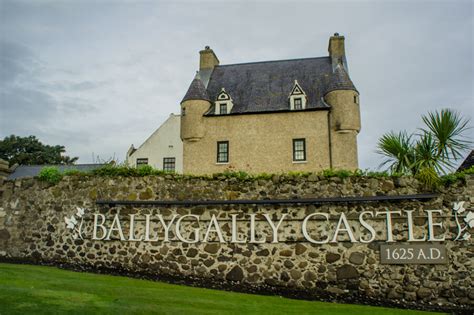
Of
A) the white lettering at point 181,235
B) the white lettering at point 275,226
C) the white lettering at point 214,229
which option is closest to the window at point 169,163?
the white lettering at point 181,235

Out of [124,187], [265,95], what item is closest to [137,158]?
[265,95]

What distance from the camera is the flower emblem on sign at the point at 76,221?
13281 mm

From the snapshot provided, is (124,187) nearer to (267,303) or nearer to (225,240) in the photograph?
(225,240)

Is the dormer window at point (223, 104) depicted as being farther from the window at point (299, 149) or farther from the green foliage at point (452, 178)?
the green foliage at point (452, 178)

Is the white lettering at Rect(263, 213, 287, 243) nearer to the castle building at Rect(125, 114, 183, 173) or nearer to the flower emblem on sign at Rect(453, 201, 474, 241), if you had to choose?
the flower emblem on sign at Rect(453, 201, 474, 241)

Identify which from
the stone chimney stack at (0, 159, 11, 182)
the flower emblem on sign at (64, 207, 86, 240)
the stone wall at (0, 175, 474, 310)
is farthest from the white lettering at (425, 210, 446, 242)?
the stone chimney stack at (0, 159, 11, 182)

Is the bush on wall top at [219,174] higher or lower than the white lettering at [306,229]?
higher

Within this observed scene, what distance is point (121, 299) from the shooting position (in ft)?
28.2

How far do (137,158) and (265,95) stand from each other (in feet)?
41.3

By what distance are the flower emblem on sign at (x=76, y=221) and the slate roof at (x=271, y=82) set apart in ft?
55.4

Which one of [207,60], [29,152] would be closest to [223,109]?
[207,60]

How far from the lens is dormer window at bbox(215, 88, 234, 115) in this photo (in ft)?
95.9

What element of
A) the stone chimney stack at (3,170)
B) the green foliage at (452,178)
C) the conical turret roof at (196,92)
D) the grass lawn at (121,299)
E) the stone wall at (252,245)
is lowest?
the grass lawn at (121,299)

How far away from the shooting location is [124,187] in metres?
13.3
